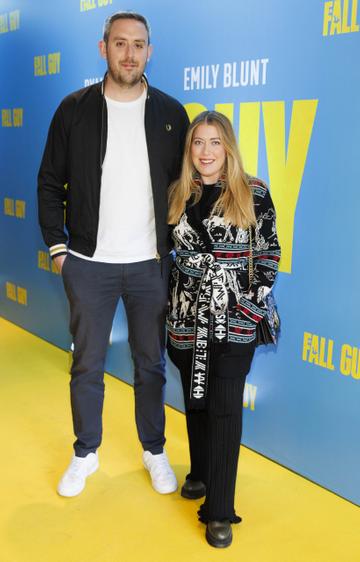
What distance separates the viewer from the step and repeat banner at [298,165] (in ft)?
7.61

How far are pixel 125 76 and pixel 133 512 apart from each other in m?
1.55

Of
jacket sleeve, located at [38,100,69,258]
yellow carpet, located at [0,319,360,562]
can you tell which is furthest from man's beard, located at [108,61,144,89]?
yellow carpet, located at [0,319,360,562]

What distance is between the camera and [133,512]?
2.40 m

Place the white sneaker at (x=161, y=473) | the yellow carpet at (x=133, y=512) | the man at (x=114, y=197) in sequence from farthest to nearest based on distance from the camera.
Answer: the white sneaker at (x=161, y=473) < the man at (x=114, y=197) < the yellow carpet at (x=133, y=512)

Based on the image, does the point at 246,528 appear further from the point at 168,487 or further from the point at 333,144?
the point at 333,144

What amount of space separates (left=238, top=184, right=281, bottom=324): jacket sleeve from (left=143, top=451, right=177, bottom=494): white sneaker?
813 millimetres

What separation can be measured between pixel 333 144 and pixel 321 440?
1.13 metres

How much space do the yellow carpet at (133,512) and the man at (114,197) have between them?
20 cm

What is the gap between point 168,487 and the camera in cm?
253

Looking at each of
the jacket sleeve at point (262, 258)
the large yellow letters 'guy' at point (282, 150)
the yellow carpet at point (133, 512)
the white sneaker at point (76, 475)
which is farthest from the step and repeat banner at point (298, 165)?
the white sneaker at point (76, 475)

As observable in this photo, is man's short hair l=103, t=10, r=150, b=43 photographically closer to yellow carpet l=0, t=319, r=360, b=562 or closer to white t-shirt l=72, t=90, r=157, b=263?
white t-shirt l=72, t=90, r=157, b=263

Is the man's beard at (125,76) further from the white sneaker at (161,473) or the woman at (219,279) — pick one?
the white sneaker at (161,473)

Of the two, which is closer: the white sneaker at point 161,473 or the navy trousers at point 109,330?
the navy trousers at point 109,330

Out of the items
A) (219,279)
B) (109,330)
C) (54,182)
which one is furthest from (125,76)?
(109,330)
